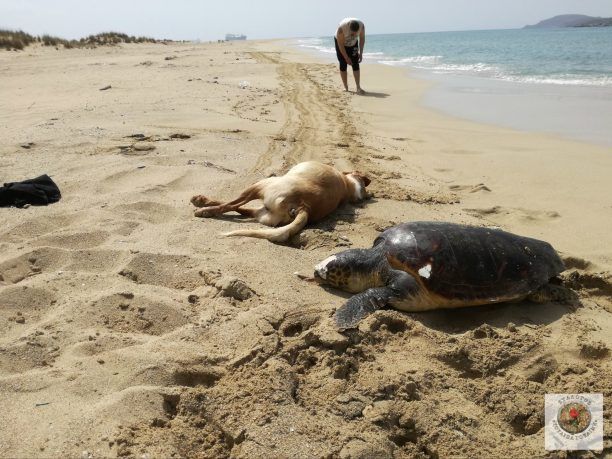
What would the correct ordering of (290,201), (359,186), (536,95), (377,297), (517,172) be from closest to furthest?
(377,297)
(290,201)
(359,186)
(517,172)
(536,95)

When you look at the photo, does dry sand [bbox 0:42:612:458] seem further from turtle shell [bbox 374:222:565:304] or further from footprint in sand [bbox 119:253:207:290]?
turtle shell [bbox 374:222:565:304]

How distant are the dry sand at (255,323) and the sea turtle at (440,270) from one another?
0.38 feet

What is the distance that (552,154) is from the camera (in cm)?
607

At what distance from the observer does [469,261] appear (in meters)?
3.03

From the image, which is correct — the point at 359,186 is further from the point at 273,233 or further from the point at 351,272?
the point at 351,272

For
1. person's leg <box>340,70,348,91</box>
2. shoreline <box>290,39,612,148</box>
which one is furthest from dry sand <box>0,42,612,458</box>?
person's leg <box>340,70,348,91</box>

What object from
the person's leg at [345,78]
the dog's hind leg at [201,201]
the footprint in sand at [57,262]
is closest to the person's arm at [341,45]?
the person's leg at [345,78]

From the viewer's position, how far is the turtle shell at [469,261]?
2973 mm

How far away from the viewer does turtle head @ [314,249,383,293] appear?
320 cm

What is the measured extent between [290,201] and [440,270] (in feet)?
5.01

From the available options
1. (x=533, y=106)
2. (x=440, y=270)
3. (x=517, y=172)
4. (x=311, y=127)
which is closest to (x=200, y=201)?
(x=440, y=270)

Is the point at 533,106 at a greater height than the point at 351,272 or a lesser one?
greater

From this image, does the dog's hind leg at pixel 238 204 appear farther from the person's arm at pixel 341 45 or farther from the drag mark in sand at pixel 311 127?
the person's arm at pixel 341 45

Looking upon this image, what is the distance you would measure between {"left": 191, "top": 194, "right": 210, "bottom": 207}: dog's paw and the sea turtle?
1.51 metres
